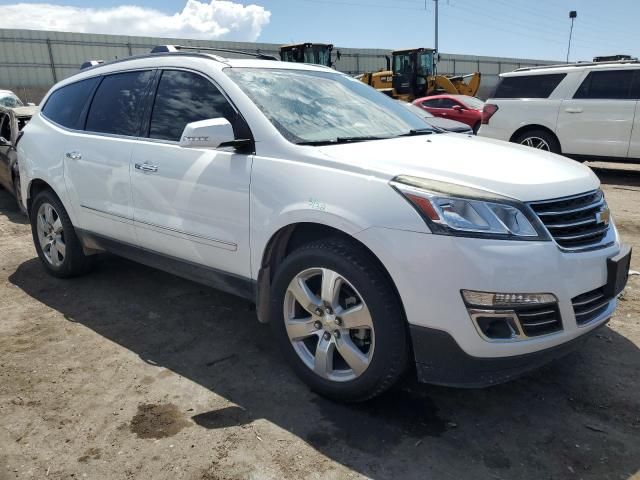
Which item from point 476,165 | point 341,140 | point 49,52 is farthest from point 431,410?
point 49,52

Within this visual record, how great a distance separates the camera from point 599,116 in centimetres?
898

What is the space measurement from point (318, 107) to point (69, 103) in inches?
98.9

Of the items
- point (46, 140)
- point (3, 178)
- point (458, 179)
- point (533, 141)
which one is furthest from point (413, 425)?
point (533, 141)

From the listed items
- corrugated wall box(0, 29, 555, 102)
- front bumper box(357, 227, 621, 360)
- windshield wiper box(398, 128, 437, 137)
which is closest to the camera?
front bumper box(357, 227, 621, 360)

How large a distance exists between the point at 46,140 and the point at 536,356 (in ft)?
13.8

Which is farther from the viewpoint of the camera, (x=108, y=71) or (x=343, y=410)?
(x=108, y=71)

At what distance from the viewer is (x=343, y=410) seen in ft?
9.36

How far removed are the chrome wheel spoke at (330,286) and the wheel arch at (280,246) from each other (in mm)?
196

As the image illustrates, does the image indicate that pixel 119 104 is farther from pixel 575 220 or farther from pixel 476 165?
pixel 575 220

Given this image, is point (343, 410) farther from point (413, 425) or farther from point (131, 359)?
point (131, 359)

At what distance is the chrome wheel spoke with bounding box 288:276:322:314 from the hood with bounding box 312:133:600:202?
671mm

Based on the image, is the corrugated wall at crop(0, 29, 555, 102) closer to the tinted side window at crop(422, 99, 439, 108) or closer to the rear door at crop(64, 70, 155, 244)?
the tinted side window at crop(422, 99, 439, 108)

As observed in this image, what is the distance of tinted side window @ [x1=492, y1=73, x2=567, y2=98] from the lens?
31.2 ft

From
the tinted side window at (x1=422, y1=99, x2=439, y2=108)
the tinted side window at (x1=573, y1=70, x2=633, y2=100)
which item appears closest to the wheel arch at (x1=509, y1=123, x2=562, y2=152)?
the tinted side window at (x1=573, y1=70, x2=633, y2=100)
